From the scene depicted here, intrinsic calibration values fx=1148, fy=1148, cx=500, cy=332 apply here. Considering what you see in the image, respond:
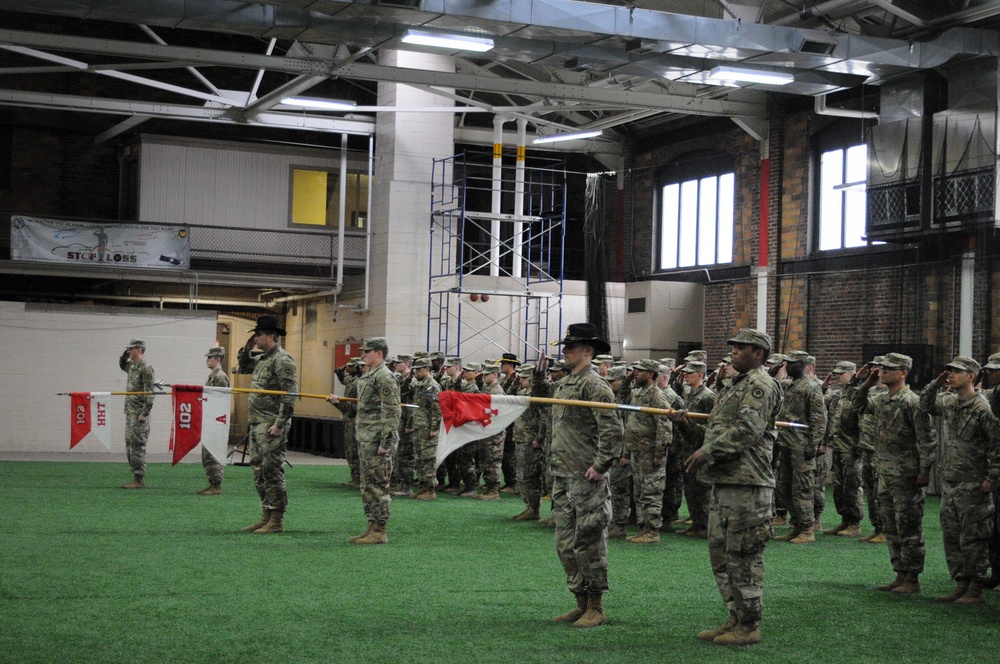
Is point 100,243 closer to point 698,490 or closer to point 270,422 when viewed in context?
point 270,422

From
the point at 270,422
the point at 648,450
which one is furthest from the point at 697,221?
the point at 270,422

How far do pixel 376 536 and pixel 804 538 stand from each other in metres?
4.61

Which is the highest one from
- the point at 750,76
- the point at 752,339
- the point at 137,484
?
the point at 750,76

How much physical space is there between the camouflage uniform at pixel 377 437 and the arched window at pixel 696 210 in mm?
14106

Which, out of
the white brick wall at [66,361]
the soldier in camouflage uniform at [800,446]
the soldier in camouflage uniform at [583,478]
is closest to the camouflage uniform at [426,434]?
the soldier in camouflage uniform at [800,446]

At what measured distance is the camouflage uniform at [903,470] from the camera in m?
9.25

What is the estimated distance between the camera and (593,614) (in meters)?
7.68

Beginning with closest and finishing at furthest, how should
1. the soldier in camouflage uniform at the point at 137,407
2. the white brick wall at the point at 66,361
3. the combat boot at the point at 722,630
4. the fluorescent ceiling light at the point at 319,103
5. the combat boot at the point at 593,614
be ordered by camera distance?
the combat boot at the point at 722,630 < the combat boot at the point at 593,614 < the soldier in camouflage uniform at the point at 137,407 < the fluorescent ceiling light at the point at 319,103 < the white brick wall at the point at 66,361

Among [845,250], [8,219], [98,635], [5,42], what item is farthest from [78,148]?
[98,635]

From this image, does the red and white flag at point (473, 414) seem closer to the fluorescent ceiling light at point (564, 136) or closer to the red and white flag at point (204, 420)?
the red and white flag at point (204, 420)

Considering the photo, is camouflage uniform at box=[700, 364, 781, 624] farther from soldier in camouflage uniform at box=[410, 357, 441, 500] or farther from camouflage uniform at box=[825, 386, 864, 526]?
soldier in camouflage uniform at box=[410, 357, 441, 500]

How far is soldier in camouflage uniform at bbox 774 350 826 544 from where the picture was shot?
487 inches

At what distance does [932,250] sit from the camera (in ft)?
55.7

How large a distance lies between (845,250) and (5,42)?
1486cm
